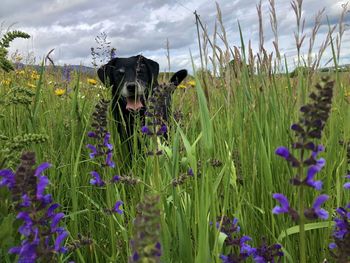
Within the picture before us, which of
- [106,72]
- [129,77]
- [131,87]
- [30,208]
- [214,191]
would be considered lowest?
[214,191]

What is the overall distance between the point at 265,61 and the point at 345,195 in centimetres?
72

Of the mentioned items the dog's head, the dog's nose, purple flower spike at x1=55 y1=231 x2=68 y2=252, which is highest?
the dog's head

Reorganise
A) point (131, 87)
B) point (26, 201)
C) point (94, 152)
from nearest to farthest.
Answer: point (26, 201) → point (94, 152) → point (131, 87)

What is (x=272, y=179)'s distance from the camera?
176 centimetres

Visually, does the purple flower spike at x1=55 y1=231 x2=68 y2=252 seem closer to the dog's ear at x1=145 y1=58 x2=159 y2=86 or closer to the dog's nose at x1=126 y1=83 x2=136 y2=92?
the dog's nose at x1=126 y1=83 x2=136 y2=92

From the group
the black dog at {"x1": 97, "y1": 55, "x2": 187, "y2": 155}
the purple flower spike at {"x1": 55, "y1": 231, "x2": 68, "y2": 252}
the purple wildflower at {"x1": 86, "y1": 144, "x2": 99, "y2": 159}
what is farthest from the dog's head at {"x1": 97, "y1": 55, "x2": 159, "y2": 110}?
the purple flower spike at {"x1": 55, "y1": 231, "x2": 68, "y2": 252}

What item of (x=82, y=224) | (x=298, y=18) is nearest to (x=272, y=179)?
(x=298, y=18)

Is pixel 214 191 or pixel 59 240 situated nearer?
pixel 59 240

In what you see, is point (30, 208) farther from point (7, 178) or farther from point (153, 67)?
point (153, 67)

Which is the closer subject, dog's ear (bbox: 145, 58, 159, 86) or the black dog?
the black dog

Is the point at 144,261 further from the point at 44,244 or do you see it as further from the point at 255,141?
the point at 255,141

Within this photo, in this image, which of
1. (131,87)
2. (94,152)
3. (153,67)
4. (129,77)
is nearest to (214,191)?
(94,152)

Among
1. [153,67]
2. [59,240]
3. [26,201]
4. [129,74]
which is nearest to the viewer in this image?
[26,201]

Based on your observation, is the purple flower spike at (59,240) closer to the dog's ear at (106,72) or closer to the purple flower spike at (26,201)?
the purple flower spike at (26,201)
